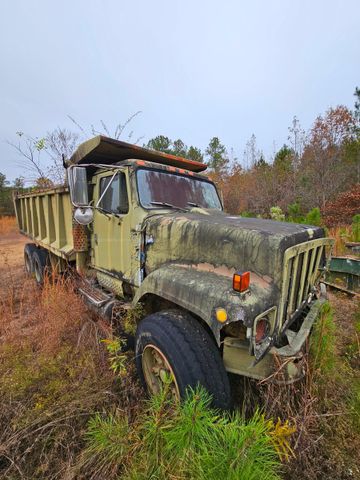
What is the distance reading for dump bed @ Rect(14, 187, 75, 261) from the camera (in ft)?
14.8

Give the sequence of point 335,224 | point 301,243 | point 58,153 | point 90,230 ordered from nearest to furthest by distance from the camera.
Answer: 1. point 301,243
2. point 90,230
3. point 58,153
4. point 335,224

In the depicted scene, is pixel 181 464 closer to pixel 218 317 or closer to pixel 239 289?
pixel 218 317

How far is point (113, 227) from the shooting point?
3506 millimetres

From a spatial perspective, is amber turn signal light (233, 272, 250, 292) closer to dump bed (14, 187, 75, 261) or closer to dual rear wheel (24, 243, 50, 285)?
dump bed (14, 187, 75, 261)

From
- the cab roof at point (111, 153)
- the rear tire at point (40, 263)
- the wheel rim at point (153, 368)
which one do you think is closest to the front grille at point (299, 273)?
the wheel rim at point (153, 368)

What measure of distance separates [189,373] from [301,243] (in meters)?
1.34

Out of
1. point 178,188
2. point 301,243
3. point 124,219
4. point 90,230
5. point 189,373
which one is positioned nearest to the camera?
point 189,373

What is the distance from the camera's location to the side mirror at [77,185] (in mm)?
2973

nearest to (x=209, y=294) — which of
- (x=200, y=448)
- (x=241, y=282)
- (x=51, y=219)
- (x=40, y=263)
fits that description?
(x=241, y=282)

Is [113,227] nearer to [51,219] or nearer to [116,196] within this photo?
[116,196]

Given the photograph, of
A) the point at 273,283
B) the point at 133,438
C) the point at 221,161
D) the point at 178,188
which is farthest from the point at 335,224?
the point at 221,161

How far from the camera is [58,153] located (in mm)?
11445

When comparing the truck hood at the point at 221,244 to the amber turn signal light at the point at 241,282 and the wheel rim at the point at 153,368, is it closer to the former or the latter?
the amber turn signal light at the point at 241,282

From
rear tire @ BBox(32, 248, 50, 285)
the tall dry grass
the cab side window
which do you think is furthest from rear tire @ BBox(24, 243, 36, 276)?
the cab side window
